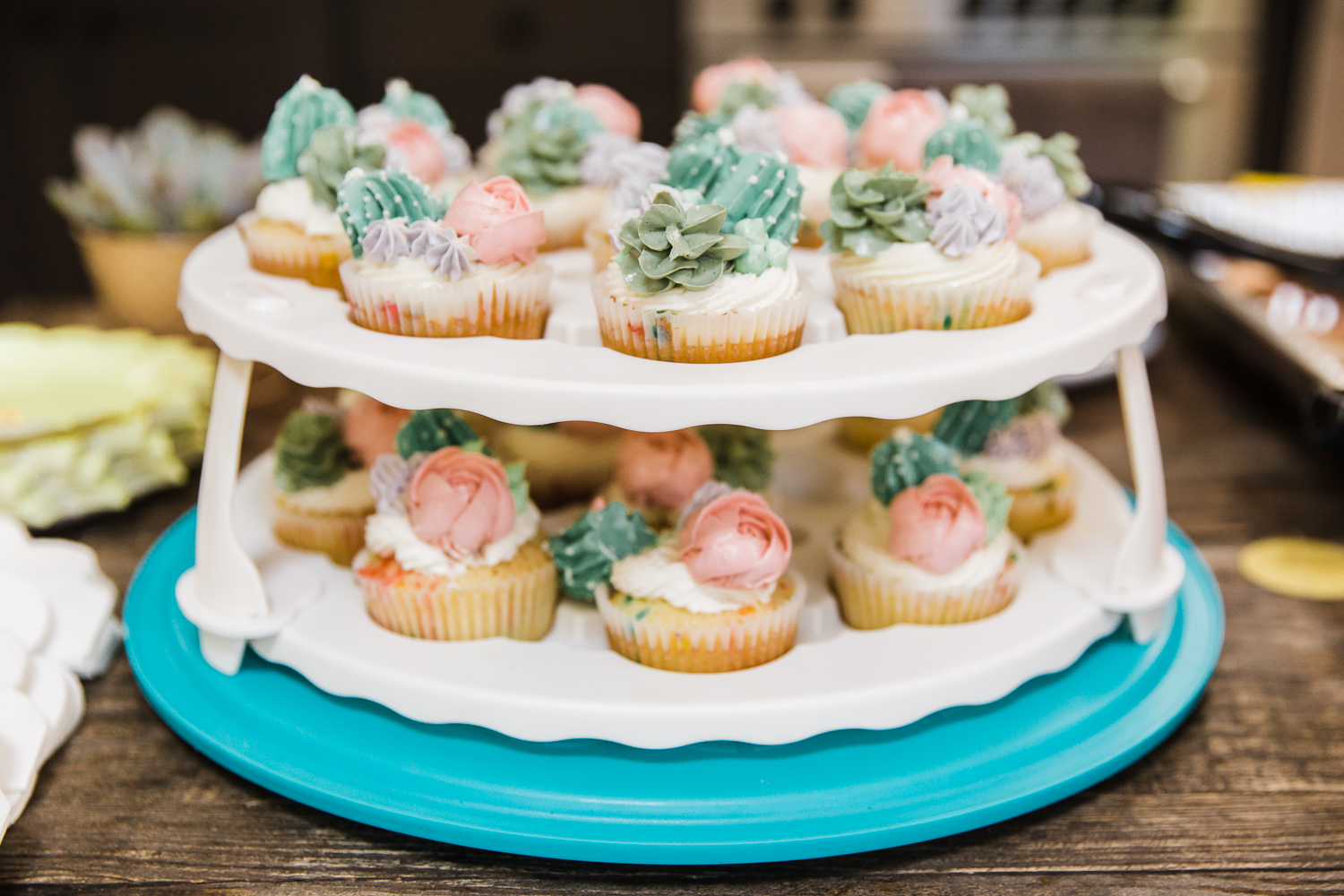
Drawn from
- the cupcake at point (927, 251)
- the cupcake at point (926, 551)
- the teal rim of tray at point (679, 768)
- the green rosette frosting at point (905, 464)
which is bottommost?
the teal rim of tray at point (679, 768)

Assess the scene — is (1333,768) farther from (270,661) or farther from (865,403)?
(270,661)

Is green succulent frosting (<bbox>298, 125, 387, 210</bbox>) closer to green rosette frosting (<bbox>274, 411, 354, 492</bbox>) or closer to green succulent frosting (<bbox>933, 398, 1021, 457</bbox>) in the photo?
green rosette frosting (<bbox>274, 411, 354, 492</bbox>)

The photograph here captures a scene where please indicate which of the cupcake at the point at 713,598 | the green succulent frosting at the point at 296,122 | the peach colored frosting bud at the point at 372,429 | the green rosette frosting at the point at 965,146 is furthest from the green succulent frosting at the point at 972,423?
the green succulent frosting at the point at 296,122

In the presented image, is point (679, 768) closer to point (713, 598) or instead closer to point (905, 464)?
point (713, 598)

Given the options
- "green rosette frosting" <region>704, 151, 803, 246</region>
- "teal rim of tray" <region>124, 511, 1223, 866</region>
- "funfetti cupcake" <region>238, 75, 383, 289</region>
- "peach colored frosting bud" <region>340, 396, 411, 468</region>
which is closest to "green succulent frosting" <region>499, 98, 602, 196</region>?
"funfetti cupcake" <region>238, 75, 383, 289</region>

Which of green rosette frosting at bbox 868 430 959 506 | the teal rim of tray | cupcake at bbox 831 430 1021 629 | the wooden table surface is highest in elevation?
green rosette frosting at bbox 868 430 959 506

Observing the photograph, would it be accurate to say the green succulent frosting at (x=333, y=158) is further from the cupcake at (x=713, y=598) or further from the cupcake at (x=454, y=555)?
the cupcake at (x=713, y=598)
